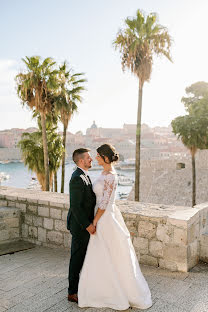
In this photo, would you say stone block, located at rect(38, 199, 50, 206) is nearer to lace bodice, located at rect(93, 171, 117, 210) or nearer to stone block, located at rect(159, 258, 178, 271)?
stone block, located at rect(159, 258, 178, 271)

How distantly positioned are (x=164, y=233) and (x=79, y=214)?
5.54ft

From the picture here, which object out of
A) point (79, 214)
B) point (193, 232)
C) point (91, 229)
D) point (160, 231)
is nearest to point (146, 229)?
point (160, 231)

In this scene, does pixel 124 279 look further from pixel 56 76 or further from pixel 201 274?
pixel 56 76

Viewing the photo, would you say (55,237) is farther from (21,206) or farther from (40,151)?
(40,151)

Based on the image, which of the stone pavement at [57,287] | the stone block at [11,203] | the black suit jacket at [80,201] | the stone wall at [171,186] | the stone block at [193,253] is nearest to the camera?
the black suit jacket at [80,201]

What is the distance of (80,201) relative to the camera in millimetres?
3117

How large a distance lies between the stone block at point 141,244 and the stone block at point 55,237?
154 cm

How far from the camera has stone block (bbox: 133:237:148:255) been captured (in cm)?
444

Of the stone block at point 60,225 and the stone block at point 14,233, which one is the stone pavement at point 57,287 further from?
the stone block at point 14,233

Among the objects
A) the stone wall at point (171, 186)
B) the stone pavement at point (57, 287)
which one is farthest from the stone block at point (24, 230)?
the stone wall at point (171, 186)

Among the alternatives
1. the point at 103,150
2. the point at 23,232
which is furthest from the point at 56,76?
the point at 103,150

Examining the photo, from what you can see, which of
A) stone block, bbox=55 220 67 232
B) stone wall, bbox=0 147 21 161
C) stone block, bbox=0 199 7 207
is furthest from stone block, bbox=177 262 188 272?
stone wall, bbox=0 147 21 161

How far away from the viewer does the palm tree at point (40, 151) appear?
59.1 ft

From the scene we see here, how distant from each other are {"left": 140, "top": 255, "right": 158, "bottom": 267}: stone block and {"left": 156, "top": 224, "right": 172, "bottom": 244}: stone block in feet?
1.09
